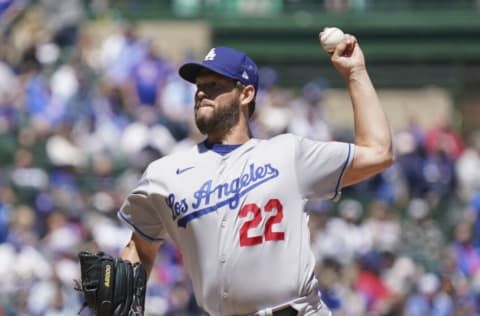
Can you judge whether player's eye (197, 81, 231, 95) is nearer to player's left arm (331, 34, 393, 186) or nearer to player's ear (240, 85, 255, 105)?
player's ear (240, 85, 255, 105)

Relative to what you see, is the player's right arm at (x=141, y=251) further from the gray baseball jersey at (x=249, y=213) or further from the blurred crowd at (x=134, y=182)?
the blurred crowd at (x=134, y=182)

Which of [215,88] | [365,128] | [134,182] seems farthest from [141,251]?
[134,182]

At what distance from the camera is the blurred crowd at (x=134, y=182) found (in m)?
11.0

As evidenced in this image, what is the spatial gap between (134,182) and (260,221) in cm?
772

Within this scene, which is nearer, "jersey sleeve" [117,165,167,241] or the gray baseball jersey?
the gray baseball jersey

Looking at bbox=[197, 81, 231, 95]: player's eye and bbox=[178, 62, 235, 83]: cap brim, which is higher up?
bbox=[178, 62, 235, 83]: cap brim

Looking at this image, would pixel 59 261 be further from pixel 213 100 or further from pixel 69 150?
pixel 213 100

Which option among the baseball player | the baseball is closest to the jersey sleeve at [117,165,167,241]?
the baseball player

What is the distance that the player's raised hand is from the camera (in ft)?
15.9

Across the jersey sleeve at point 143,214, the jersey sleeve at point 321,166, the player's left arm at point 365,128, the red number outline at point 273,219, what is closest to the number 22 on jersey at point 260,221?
the red number outline at point 273,219

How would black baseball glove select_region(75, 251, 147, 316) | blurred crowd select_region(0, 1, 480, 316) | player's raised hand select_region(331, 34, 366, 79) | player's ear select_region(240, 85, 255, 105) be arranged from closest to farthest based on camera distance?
black baseball glove select_region(75, 251, 147, 316)
player's raised hand select_region(331, 34, 366, 79)
player's ear select_region(240, 85, 255, 105)
blurred crowd select_region(0, 1, 480, 316)

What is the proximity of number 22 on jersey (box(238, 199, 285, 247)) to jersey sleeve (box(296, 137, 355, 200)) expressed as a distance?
0.14 meters

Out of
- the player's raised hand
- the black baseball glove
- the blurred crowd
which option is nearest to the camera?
the black baseball glove

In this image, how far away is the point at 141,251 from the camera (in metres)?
5.07
